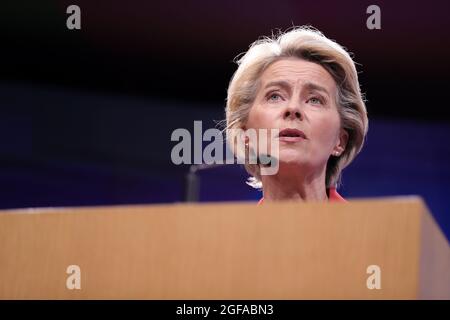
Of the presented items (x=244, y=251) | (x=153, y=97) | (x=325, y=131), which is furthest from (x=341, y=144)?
(x=153, y=97)

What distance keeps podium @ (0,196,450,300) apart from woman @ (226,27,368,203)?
68 cm

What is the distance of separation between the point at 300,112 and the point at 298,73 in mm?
126

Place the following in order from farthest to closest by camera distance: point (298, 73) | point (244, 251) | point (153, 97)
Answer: point (153, 97)
point (298, 73)
point (244, 251)

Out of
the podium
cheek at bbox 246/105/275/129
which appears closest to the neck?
cheek at bbox 246/105/275/129

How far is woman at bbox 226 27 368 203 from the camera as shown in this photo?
1534 mm

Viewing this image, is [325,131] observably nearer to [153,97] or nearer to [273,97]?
[273,97]

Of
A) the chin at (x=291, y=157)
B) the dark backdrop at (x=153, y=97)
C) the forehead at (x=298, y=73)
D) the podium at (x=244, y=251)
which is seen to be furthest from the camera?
the dark backdrop at (x=153, y=97)

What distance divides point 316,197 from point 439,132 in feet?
6.68

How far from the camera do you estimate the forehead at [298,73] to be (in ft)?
5.30

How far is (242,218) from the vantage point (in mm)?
804

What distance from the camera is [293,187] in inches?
62.7

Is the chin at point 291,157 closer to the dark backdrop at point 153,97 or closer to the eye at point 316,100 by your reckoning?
the eye at point 316,100

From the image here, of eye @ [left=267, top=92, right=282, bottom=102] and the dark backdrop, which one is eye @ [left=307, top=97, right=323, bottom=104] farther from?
the dark backdrop

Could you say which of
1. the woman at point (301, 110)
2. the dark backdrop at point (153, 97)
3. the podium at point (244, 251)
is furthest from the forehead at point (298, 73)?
the dark backdrop at point (153, 97)
